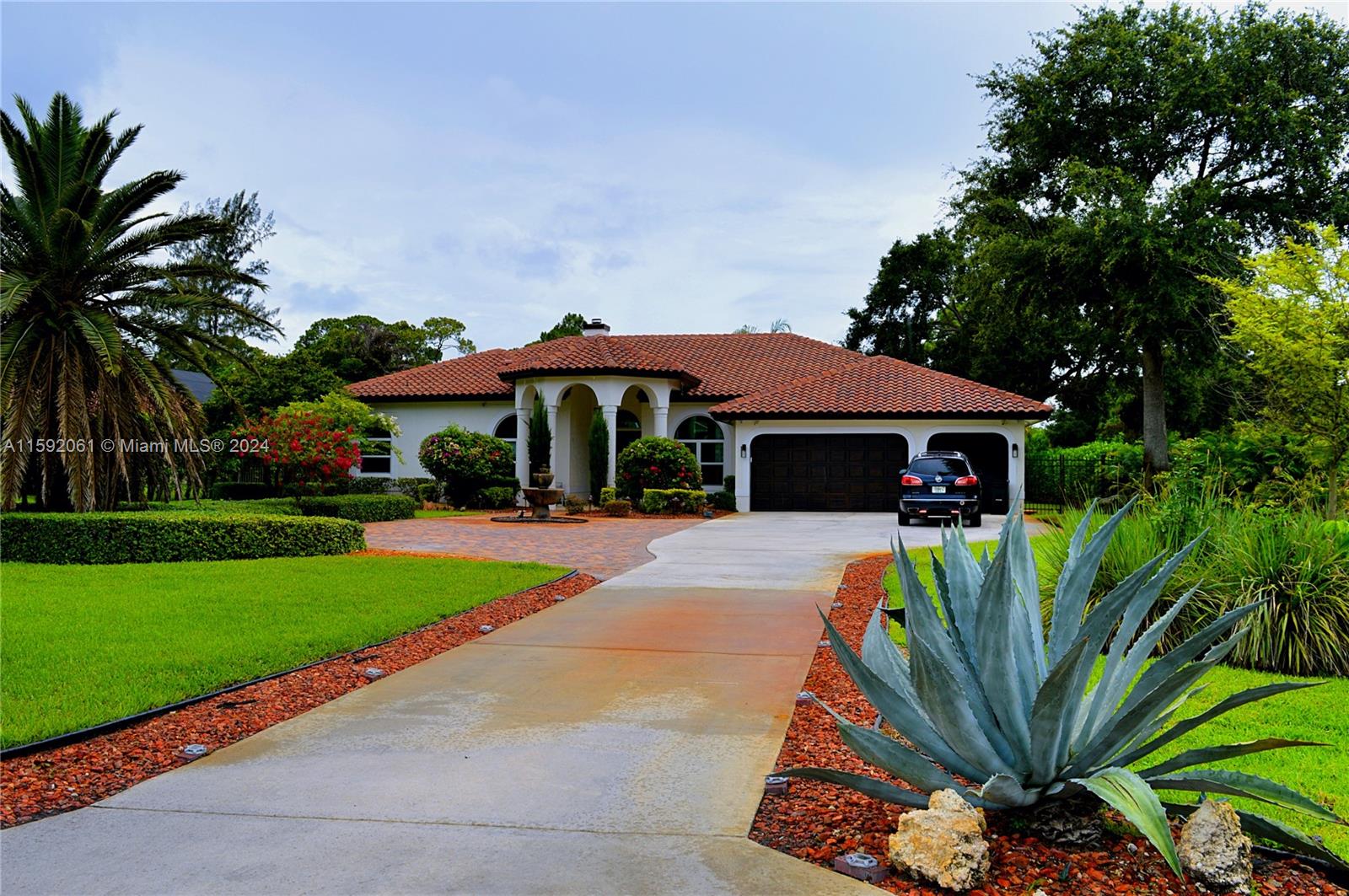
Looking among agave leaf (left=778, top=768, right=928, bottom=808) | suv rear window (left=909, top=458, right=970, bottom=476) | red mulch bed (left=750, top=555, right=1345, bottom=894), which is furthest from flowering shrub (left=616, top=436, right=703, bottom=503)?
agave leaf (left=778, top=768, right=928, bottom=808)

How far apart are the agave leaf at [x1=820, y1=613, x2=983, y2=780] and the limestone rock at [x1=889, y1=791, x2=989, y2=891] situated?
0.73 feet

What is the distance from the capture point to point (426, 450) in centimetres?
2722

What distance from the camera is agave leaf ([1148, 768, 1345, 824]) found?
3.28 m

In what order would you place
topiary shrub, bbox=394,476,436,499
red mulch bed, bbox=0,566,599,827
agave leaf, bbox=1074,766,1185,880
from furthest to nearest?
1. topiary shrub, bbox=394,476,436,499
2. red mulch bed, bbox=0,566,599,827
3. agave leaf, bbox=1074,766,1185,880

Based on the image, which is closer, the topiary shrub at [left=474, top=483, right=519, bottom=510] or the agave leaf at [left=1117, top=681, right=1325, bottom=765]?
the agave leaf at [left=1117, top=681, right=1325, bottom=765]

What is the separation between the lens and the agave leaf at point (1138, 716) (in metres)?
3.26

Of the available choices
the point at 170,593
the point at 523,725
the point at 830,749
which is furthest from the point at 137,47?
the point at 830,749

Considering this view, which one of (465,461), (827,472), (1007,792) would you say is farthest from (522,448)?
(1007,792)

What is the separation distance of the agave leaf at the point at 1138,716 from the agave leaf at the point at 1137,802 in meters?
0.16

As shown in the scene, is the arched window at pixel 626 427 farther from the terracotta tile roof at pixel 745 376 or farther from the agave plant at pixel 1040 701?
the agave plant at pixel 1040 701

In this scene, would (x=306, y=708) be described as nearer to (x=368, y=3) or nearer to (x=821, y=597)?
(x=821, y=597)

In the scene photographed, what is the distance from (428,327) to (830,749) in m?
53.3

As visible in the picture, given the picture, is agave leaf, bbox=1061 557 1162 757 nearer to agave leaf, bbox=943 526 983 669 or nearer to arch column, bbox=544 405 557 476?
agave leaf, bbox=943 526 983 669

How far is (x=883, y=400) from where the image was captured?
89.9 ft
